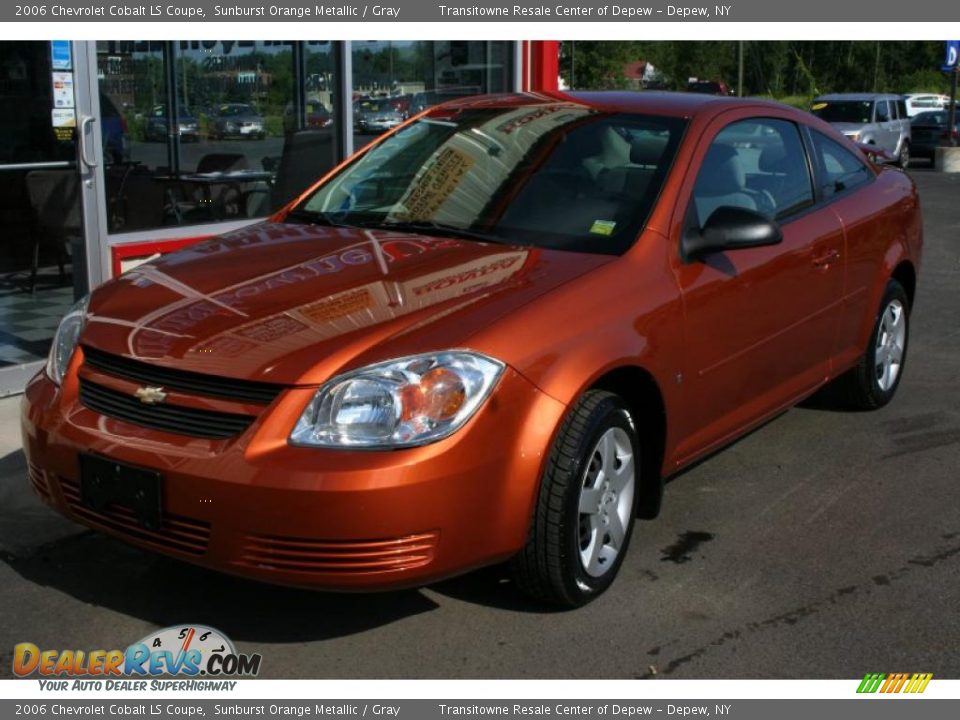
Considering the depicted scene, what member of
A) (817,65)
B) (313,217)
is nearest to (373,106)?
(313,217)

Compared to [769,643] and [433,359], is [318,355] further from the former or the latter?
[769,643]

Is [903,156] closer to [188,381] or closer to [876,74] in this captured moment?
[188,381]

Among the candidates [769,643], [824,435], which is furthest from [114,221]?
[769,643]

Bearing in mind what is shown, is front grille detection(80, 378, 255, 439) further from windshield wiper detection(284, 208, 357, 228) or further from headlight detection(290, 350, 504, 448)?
windshield wiper detection(284, 208, 357, 228)

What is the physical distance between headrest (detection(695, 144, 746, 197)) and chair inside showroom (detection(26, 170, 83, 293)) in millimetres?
3635

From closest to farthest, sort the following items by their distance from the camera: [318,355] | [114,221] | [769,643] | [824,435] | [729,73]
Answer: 1. [318,355]
2. [769,643]
3. [824,435]
4. [114,221]
5. [729,73]

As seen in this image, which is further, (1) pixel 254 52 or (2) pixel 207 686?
(1) pixel 254 52

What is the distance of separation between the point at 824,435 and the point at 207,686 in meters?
3.51

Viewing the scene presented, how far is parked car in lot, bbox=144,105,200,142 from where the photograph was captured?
724 centimetres

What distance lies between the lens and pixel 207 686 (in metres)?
3.49

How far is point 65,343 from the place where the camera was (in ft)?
13.3

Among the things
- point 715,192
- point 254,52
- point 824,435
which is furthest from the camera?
point 254,52

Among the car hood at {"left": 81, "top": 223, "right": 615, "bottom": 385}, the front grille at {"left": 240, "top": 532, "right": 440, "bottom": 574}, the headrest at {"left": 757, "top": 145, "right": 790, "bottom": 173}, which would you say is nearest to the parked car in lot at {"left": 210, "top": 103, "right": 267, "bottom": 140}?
the car hood at {"left": 81, "top": 223, "right": 615, "bottom": 385}

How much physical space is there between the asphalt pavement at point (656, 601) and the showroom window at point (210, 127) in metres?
2.40
